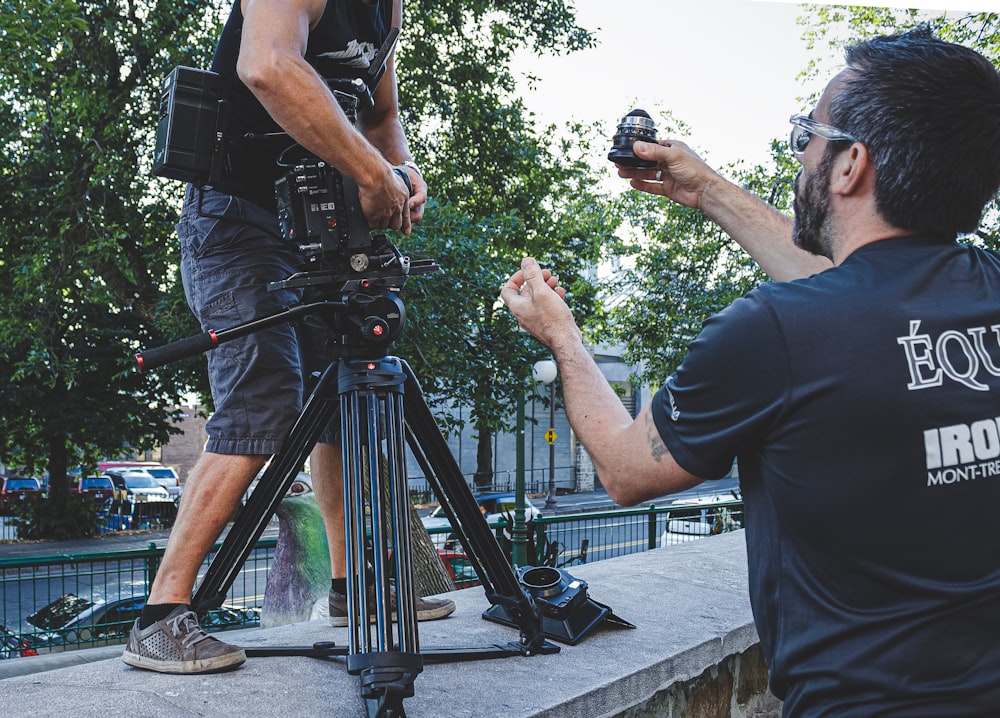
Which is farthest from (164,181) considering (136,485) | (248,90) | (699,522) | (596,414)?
(136,485)

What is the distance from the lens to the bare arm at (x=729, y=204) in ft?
7.18

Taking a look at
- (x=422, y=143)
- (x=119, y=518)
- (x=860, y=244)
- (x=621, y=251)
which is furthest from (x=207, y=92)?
(x=119, y=518)

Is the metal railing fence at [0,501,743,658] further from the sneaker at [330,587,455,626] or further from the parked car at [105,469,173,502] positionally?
the parked car at [105,469,173,502]

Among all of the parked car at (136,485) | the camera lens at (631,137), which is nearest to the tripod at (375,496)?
the camera lens at (631,137)

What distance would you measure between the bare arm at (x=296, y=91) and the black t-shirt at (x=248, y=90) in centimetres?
25

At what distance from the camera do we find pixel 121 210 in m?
10.6

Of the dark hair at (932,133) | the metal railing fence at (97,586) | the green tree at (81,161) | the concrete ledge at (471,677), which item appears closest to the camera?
the dark hair at (932,133)

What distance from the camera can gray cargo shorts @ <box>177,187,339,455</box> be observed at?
2221mm

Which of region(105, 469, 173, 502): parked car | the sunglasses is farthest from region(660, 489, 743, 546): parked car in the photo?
region(105, 469, 173, 502): parked car

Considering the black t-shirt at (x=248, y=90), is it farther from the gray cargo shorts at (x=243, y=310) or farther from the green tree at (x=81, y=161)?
the green tree at (x=81, y=161)

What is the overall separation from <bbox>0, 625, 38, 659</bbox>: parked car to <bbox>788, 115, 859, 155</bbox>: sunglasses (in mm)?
8093

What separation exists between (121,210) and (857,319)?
10.9 metres

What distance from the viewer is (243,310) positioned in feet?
7.44

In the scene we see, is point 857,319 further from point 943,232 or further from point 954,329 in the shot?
point 943,232
